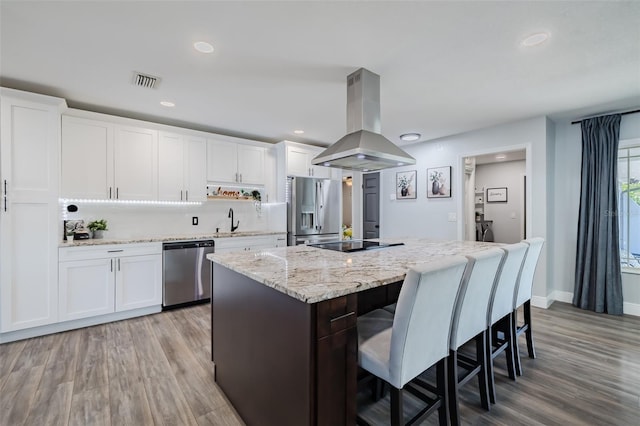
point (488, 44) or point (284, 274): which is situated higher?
point (488, 44)

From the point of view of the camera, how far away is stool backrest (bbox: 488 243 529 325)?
6.46 ft

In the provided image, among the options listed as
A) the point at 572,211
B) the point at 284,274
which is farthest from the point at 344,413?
the point at 572,211

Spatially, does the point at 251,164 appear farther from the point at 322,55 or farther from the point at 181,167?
the point at 322,55

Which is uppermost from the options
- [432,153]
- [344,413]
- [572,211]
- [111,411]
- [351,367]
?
[432,153]

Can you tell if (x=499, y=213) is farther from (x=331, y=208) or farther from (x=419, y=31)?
(x=419, y=31)

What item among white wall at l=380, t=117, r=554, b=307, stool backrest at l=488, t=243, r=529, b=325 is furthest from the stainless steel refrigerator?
stool backrest at l=488, t=243, r=529, b=325

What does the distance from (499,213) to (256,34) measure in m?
7.00

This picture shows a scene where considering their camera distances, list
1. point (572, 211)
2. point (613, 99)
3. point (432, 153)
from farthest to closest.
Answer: point (432, 153) → point (572, 211) → point (613, 99)

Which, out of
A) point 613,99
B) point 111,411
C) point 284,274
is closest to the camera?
point 284,274

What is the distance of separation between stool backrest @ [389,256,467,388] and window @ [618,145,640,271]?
372 cm

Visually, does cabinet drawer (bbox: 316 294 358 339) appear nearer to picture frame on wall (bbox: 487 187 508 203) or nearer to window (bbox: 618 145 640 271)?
window (bbox: 618 145 640 271)

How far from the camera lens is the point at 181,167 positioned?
3979 mm

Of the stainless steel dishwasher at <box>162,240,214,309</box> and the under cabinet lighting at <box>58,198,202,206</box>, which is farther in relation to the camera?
the stainless steel dishwasher at <box>162,240,214,309</box>

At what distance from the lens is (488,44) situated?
7.03 feet
